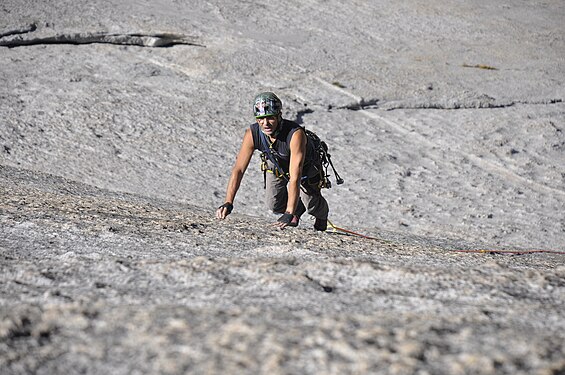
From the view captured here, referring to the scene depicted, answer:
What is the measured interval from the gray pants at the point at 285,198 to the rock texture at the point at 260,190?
2.41ft

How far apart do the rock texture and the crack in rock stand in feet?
0.10

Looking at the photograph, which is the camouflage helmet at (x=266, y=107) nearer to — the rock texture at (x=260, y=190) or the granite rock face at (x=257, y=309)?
the rock texture at (x=260, y=190)

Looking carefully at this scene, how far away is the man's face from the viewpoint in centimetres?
451

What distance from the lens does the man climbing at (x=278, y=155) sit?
446 cm

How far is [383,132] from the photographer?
28.0ft

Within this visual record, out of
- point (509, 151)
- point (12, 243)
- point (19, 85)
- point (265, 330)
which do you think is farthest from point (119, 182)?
point (265, 330)

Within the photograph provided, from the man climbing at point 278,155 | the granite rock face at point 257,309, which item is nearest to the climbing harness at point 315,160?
the man climbing at point 278,155

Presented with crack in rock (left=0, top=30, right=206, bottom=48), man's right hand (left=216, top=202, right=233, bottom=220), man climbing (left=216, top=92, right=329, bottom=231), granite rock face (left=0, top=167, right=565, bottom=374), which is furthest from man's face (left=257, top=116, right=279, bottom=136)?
crack in rock (left=0, top=30, right=206, bottom=48)

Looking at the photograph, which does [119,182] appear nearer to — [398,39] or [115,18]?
[115,18]

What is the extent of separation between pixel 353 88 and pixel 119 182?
363 centimetres

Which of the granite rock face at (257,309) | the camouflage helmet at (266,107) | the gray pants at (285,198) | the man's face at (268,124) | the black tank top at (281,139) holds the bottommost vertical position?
the gray pants at (285,198)

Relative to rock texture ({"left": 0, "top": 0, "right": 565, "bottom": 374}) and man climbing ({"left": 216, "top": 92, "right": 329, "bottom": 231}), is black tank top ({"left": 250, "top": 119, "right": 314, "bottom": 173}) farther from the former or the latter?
rock texture ({"left": 0, "top": 0, "right": 565, "bottom": 374})

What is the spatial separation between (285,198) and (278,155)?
0.73 meters

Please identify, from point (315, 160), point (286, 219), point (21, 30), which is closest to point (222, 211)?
point (286, 219)
